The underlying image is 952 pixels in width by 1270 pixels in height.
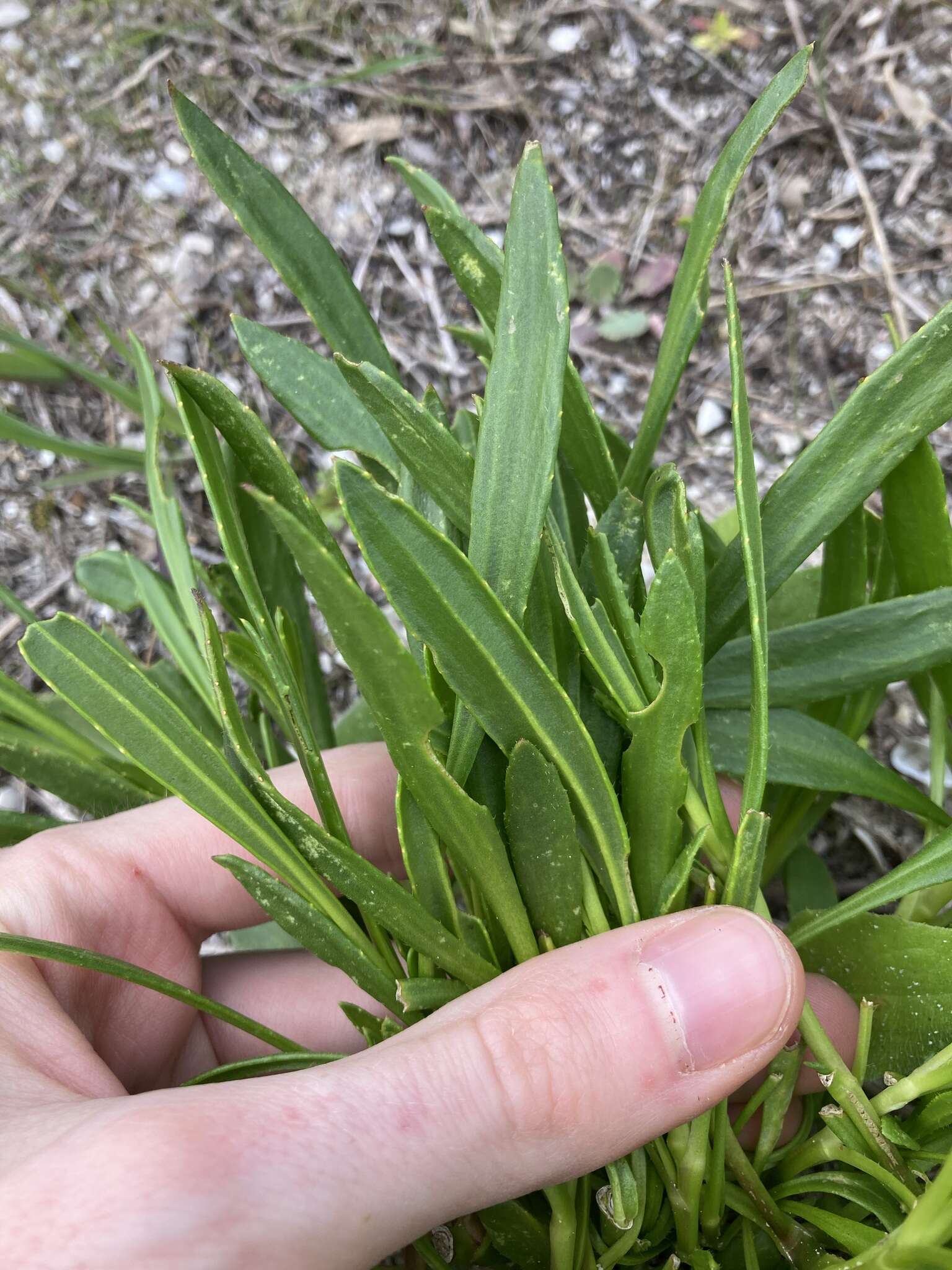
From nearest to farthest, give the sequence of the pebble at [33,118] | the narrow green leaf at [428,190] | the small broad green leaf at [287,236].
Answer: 1. the small broad green leaf at [287,236]
2. the narrow green leaf at [428,190]
3. the pebble at [33,118]

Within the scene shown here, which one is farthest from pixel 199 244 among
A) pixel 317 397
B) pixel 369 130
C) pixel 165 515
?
pixel 317 397

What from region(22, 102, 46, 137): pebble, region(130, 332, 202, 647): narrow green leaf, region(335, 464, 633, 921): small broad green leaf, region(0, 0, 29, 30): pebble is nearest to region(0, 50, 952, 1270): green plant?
region(335, 464, 633, 921): small broad green leaf

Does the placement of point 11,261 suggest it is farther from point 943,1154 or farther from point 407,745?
point 943,1154

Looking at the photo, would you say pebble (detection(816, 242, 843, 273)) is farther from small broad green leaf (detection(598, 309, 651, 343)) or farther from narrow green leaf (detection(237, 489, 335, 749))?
narrow green leaf (detection(237, 489, 335, 749))

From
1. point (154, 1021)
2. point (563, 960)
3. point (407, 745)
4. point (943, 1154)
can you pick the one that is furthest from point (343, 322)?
point (943, 1154)

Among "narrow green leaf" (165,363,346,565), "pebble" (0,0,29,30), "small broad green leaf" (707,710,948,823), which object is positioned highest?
"pebble" (0,0,29,30)

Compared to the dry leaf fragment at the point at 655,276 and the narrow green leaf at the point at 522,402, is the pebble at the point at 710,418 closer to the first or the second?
the dry leaf fragment at the point at 655,276

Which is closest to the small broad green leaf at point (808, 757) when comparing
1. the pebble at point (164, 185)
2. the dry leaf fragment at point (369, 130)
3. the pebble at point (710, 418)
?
the pebble at point (710, 418)

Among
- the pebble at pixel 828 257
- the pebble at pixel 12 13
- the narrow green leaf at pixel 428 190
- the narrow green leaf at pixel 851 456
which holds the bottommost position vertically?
the narrow green leaf at pixel 851 456
